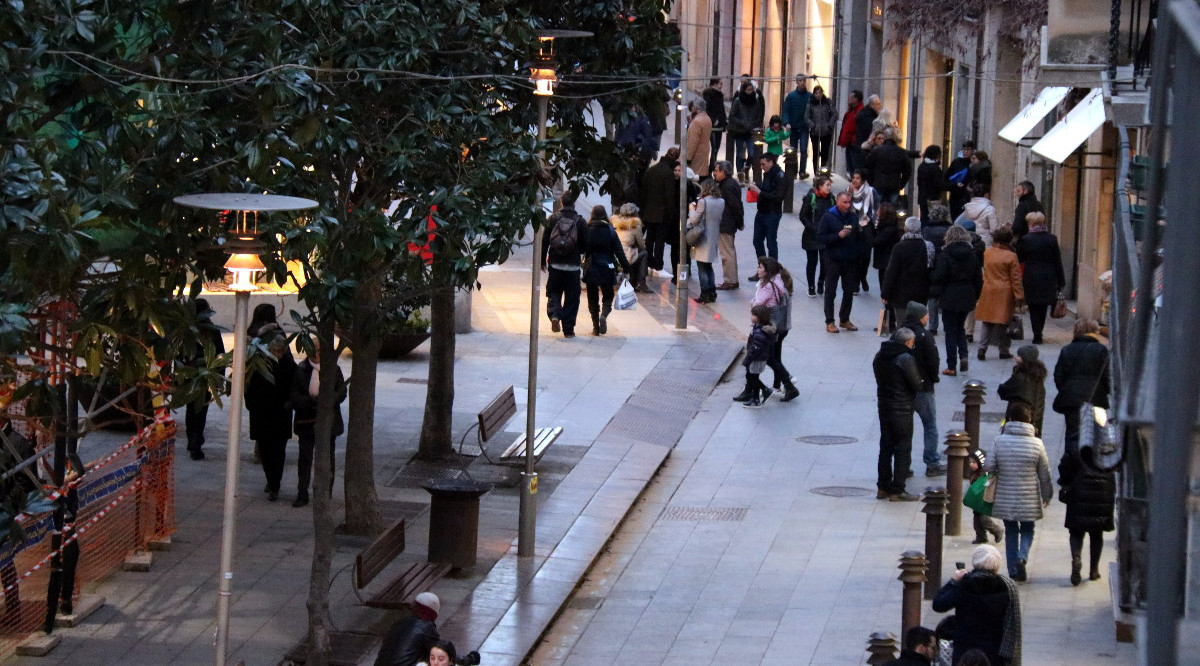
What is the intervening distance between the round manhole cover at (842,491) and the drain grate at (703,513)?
3.04 ft

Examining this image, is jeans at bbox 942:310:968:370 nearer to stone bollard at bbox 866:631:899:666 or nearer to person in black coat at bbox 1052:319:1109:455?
person in black coat at bbox 1052:319:1109:455

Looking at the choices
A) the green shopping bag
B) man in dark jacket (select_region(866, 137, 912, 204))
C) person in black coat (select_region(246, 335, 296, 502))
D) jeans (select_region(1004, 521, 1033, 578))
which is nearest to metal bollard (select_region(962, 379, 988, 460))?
the green shopping bag

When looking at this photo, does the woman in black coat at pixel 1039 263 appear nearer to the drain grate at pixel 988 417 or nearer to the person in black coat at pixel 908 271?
the person in black coat at pixel 908 271

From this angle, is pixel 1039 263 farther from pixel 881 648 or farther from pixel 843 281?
pixel 881 648

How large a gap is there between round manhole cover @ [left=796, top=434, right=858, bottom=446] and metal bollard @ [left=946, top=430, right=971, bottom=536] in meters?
3.42

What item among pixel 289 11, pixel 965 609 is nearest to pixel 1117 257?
pixel 965 609

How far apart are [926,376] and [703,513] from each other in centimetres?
253

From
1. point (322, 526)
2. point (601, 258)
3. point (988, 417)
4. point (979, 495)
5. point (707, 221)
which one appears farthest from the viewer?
point (707, 221)

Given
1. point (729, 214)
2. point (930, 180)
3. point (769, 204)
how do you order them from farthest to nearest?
1. point (930, 180)
2. point (769, 204)
3. point (729, 214)

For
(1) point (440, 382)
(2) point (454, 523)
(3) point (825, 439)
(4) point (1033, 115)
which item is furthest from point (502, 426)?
(4) point (1033, 115)

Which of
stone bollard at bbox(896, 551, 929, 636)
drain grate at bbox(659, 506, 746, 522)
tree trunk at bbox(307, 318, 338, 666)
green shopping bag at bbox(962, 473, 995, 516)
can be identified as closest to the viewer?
stone bollard at bbox(896, 551, 929, 636)

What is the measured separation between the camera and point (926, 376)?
16.7 meters

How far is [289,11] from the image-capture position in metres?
11.6

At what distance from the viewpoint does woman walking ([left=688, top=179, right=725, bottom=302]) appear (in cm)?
2452
